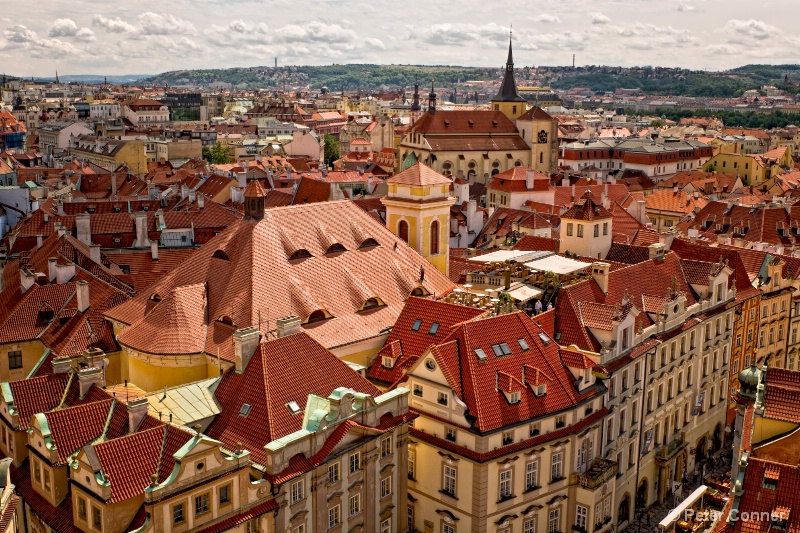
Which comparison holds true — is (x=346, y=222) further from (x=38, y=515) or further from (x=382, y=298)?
(x=38, y=515)

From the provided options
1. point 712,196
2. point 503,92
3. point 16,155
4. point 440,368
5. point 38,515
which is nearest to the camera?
point 38,515

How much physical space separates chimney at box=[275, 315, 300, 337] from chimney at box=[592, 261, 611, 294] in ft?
66.7

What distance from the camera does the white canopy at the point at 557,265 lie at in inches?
2361

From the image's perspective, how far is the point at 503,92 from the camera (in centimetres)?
19312

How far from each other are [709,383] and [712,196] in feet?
275

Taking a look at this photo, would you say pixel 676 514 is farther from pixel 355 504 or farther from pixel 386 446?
pixel 355 504

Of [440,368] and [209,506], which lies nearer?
[209,506]

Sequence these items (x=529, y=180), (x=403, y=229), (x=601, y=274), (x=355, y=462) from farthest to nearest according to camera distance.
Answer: (x=529, y=180), (x=403, y=229), (x=601, y=274), (x=355, y=462)

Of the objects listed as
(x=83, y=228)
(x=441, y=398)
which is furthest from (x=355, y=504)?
(x=83, y=228)

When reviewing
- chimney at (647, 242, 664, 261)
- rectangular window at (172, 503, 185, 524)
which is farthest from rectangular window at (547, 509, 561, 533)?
chimney at (647, 242, 664, 261)

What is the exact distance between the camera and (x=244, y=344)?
41812mm

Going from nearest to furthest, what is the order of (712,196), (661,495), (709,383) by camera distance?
(661,495) < (709,383) < (712,196)

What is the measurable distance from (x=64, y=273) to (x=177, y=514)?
3228 cm

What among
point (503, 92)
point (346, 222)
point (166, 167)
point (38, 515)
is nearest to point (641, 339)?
point (346, 222)
